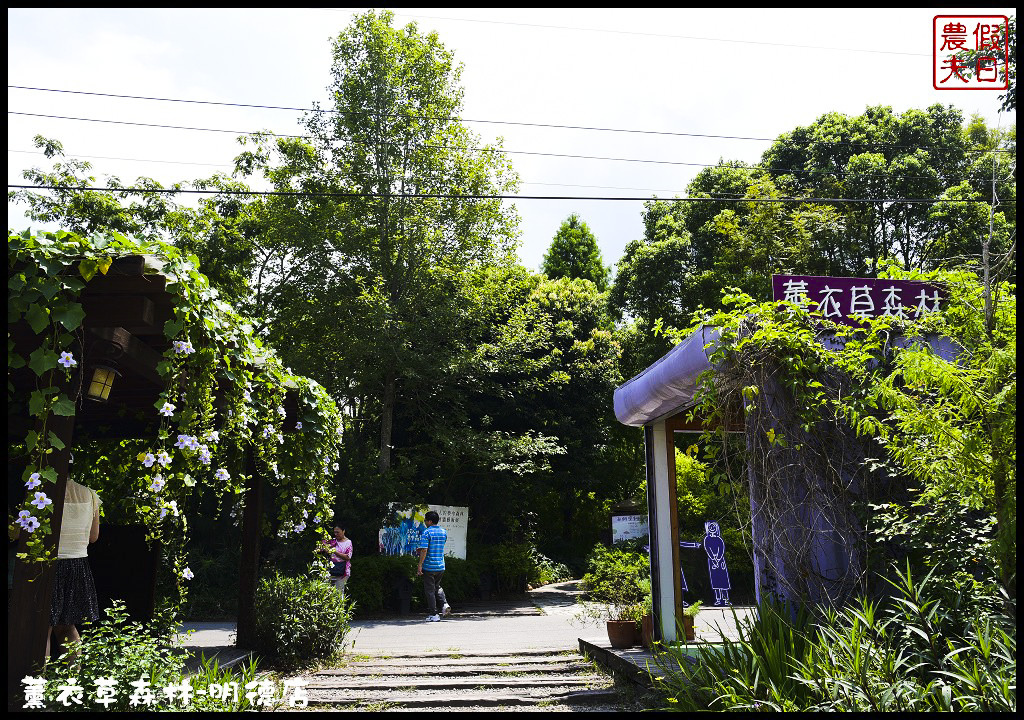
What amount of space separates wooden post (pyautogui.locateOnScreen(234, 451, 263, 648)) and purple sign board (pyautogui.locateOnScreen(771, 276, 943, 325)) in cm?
535

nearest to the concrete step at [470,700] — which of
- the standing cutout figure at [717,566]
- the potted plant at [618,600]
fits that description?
the potted plant at [618,600]

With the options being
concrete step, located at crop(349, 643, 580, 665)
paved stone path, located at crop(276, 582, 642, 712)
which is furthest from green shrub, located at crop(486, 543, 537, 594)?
concrete step, located at crop(349, 643, 580, 665)

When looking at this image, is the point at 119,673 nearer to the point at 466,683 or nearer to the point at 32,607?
the point at 32,607

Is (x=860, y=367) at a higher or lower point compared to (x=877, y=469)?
higher

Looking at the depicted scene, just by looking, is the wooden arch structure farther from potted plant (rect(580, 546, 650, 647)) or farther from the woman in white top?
potted plant (rect(580, 546, 650, 647))

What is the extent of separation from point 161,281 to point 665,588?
593cm

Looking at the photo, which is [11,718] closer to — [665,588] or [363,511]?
[665,588]

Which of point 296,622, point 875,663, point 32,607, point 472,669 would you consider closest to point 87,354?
point 32,607

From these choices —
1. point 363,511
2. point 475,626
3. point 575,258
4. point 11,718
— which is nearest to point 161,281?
point 11,718

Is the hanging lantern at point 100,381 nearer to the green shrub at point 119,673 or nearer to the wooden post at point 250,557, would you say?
the green shrub at point 119,673

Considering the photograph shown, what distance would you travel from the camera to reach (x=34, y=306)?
4180mm

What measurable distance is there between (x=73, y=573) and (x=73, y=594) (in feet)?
0.50

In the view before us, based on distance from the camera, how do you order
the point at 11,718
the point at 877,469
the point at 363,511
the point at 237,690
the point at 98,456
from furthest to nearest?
the point at 363,511
the point at 98,456
the point at 877,469
the point at 237,690
the point at 11,718

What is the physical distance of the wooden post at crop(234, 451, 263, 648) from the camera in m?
7.98
